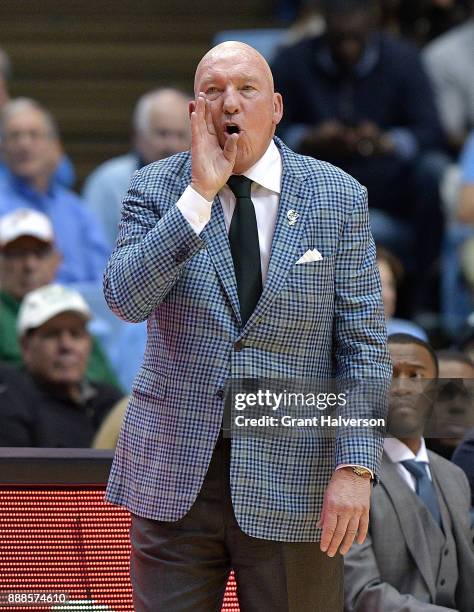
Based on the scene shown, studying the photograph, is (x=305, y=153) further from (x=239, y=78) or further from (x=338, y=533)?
(x=338, y=533)

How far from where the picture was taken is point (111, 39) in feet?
32.4

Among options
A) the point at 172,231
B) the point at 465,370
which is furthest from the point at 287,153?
the point at 465,370

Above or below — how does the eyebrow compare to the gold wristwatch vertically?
above

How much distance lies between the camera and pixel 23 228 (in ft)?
20.8

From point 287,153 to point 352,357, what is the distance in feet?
1.45

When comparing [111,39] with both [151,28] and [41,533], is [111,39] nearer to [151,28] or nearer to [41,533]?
[151,28]

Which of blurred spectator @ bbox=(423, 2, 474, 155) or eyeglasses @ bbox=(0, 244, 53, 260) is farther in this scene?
blurred spectator @ bbox=(423, 2, 474, 155)

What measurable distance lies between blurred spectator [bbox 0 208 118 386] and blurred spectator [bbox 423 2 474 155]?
298cm

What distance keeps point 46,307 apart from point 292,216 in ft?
10.4

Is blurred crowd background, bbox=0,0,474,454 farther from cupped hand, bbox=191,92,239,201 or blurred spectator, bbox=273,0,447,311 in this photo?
cupped hand, bbox=191,92,239,201

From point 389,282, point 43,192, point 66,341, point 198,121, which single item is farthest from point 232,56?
point 43,192

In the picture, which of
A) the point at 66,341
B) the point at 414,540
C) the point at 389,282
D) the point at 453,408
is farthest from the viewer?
the point at 389,282

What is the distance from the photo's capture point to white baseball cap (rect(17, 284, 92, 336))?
550cm

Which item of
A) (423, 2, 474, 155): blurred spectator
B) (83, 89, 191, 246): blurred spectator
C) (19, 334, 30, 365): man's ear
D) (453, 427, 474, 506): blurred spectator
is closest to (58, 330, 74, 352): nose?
(19, 334, 30, 365): man's ear
